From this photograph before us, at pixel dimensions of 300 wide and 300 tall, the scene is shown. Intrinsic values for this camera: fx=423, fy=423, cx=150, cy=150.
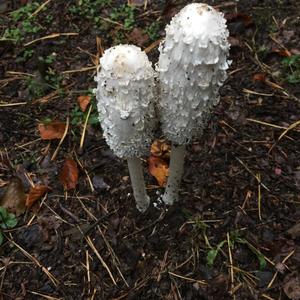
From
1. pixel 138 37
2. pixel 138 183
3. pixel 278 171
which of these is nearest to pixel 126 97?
pixel 138 183

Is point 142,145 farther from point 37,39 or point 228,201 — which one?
point 37,39

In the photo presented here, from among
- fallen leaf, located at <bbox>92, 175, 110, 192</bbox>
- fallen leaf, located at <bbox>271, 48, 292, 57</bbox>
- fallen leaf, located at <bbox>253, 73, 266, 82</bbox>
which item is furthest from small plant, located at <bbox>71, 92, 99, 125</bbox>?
fallen leaf, located at <bbox>271, 48, 292, 57</bbox>

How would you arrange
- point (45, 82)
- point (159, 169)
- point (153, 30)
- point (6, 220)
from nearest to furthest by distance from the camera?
1. point (6, 220)
2. point (159, 169)
3. point (45, 82)
4. point (153, 30)

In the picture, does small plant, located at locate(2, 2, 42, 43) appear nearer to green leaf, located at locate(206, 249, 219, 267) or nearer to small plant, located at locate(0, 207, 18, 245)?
small plant, located at locate(0, 207, 18, 245)

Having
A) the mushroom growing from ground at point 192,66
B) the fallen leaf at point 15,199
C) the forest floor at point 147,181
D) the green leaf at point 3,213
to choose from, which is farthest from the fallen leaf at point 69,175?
the mushroom growing from ground at point 192,66

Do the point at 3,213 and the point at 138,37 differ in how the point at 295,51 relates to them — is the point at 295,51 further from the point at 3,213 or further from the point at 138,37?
the point at 3,213

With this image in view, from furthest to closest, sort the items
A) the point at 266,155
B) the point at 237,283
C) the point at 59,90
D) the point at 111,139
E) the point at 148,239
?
the point at 59,90 < the point at 266,155 < the point at 148,239 < the point at 237,283 < the point at 111,139

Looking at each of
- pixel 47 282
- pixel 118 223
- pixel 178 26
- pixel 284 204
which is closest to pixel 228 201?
pixel 284 204
